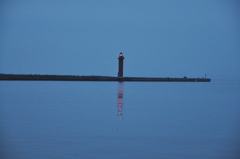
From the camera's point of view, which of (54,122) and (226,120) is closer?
(54,122)

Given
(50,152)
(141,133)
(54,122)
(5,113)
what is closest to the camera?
(50,152)

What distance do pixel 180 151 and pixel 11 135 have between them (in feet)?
15.8

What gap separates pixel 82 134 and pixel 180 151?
11.4 feet

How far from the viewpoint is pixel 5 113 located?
19.0 m

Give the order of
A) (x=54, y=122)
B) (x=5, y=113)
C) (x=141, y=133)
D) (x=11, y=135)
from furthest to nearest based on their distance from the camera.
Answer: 1. (x=5, y=113)
2. (x=54, y=122)
3. (x=141, y=133)
4. (x=11, y=135)

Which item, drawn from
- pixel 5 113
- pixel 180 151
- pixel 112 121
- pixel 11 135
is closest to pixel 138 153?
pixel 180 151

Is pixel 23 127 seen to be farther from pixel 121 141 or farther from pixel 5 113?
pixel 5 113

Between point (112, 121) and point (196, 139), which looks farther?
point (112, 121)

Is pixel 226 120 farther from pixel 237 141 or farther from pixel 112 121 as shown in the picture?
pixel 237 141

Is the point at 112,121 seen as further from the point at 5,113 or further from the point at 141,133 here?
the point at 5,113

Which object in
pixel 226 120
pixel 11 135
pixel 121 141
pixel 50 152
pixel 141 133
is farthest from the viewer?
pixel 226 120

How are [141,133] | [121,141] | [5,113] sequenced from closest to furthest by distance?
[121,141] → [141,133] → [5,113]

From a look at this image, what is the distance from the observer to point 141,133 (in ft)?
43.6

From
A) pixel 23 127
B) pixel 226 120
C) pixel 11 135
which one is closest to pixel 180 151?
pixel 11 135
